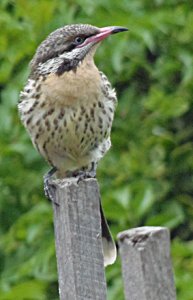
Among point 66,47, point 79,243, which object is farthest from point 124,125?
point 79,243

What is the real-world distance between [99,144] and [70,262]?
5.45 ft

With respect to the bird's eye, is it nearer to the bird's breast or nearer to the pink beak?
the pink beak

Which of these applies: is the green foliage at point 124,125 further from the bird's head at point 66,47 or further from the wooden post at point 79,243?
the wooden post at point 79,243

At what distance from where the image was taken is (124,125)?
5996mm

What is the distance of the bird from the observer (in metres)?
4.79

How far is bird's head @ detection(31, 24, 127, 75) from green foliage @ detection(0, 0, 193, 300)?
2.67 feet

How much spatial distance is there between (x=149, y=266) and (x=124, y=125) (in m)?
2.84

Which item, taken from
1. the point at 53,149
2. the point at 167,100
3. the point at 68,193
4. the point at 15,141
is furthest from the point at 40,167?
the point at 68,193

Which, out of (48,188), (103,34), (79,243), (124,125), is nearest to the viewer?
(79,243)

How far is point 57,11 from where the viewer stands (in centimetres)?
609

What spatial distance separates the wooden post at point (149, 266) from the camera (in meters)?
3.18

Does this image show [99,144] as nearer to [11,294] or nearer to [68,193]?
[11,294]

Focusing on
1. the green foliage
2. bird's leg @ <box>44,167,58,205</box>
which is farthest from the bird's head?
the green foliage

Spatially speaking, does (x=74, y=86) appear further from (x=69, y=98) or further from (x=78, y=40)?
(x=78, y=40)
